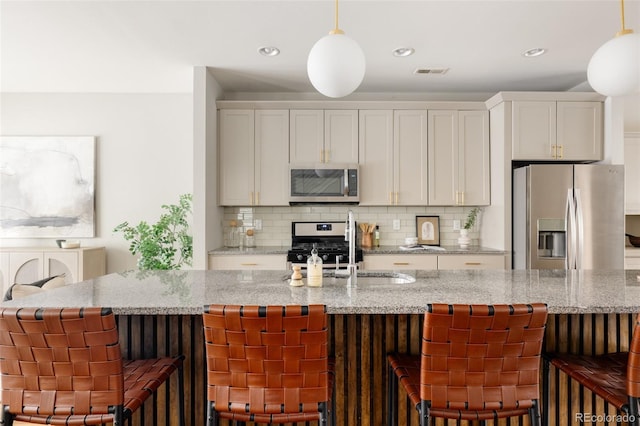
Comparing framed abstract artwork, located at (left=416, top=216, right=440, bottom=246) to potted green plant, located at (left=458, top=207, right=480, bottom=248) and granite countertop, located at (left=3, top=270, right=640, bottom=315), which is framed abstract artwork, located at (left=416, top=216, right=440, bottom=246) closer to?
potted green plant, located at (left=458, top=207, right=480, bottom=248)

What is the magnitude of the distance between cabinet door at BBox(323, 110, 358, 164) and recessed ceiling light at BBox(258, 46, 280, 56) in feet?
2.99

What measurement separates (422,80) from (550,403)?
3127 mm

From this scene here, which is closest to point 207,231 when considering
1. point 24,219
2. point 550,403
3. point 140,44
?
point 140,44

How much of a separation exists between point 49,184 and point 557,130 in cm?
534

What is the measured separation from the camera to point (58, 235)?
4.43m

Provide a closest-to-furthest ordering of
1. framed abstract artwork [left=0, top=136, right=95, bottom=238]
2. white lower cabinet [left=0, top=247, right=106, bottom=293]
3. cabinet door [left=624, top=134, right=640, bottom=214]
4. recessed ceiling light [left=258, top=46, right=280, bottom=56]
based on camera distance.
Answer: recessed ceiling light [left=258, top=46, right=280, bottom=56]
white lower cabinet [left=0, top=247, right=106, bottom=293]
cabinet door [left=624, top=134, right=640, bottom=214]
framed abstract artwork [left=0, top=136, right=95, bottom=238]

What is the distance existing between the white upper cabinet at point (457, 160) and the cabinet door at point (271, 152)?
4.87ft

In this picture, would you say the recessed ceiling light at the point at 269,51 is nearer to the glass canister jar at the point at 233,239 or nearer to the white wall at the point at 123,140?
the white wall at the point at 123,140

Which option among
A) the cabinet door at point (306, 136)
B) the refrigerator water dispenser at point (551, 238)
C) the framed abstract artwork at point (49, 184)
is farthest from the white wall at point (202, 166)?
the refrigerator water dispenser at point (551, 238)

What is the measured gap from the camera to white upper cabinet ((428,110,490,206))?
4.11 metres

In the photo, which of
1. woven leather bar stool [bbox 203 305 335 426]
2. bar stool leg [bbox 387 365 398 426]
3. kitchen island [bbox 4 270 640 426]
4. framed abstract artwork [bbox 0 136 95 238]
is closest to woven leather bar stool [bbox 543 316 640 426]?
kitchen island [bbox 4 270 640 426]

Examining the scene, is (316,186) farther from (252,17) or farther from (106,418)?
(106,418)

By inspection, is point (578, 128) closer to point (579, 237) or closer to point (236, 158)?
point (579, 237)

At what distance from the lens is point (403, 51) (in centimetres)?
330
